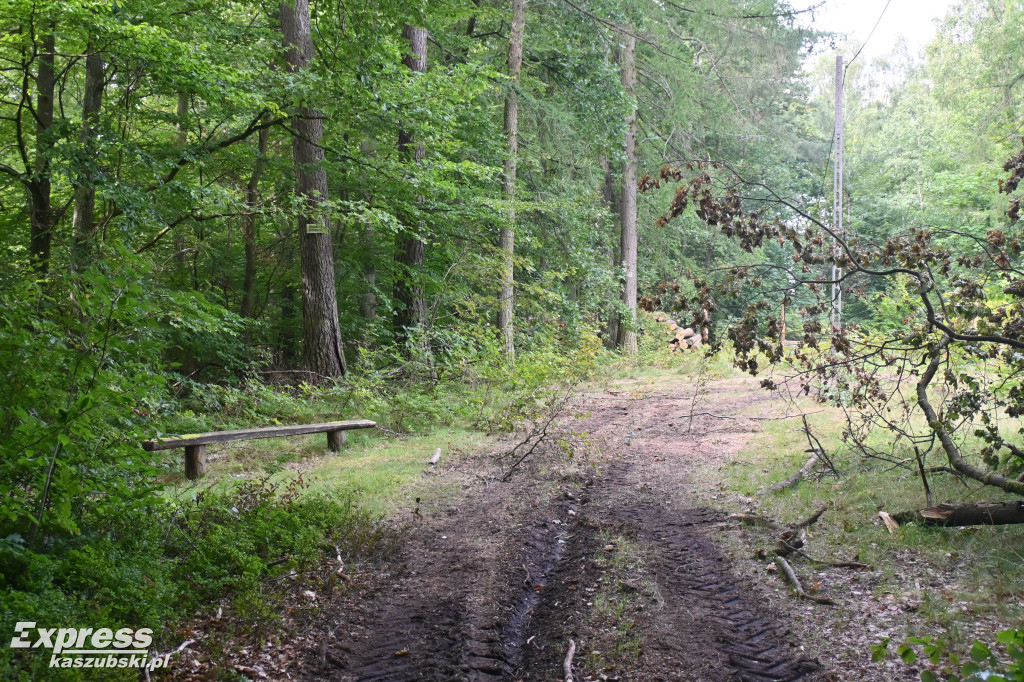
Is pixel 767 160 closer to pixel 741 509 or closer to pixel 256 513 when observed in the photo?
pixel 741 509

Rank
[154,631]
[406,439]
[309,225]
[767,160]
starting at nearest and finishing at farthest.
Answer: [154,631] < [406,439] < [309,225] < [767,160]

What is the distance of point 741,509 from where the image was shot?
679 centimetres

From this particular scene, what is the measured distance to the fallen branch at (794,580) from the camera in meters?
4.77

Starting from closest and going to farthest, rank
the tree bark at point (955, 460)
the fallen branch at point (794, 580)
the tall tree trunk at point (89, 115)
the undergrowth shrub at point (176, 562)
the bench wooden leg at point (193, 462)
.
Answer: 1. the undergrowth shrub at point (176, 562)
2. the fallen branch at point (794, 580)
3. the tree bark at point (955, 460)
4. the bench wooden leg at point (193, 462)
5. the tall tree trunk at point (89, 115)

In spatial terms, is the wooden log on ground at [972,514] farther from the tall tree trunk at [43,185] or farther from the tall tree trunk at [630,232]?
the tall tree trunk at [630,232]

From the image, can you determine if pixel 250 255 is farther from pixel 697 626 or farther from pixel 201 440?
pixel 697 626

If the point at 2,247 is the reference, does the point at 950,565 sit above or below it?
below

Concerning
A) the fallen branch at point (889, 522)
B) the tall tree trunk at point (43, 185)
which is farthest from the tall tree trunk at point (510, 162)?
the fallen branch at point (889, 522)

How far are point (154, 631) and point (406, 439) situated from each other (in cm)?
617

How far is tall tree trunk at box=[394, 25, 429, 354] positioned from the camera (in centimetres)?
1348

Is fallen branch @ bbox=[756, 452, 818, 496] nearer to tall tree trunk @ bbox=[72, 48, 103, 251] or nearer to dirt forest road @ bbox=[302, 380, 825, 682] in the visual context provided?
dirt forest road @ bbox=[302, 380, 825, 682]

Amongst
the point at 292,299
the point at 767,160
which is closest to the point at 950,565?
the point at 292,299

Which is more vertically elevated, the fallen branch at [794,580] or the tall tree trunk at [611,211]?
the tall tree trunk at [611,211]

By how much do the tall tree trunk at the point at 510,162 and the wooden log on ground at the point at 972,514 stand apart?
9.70 m
